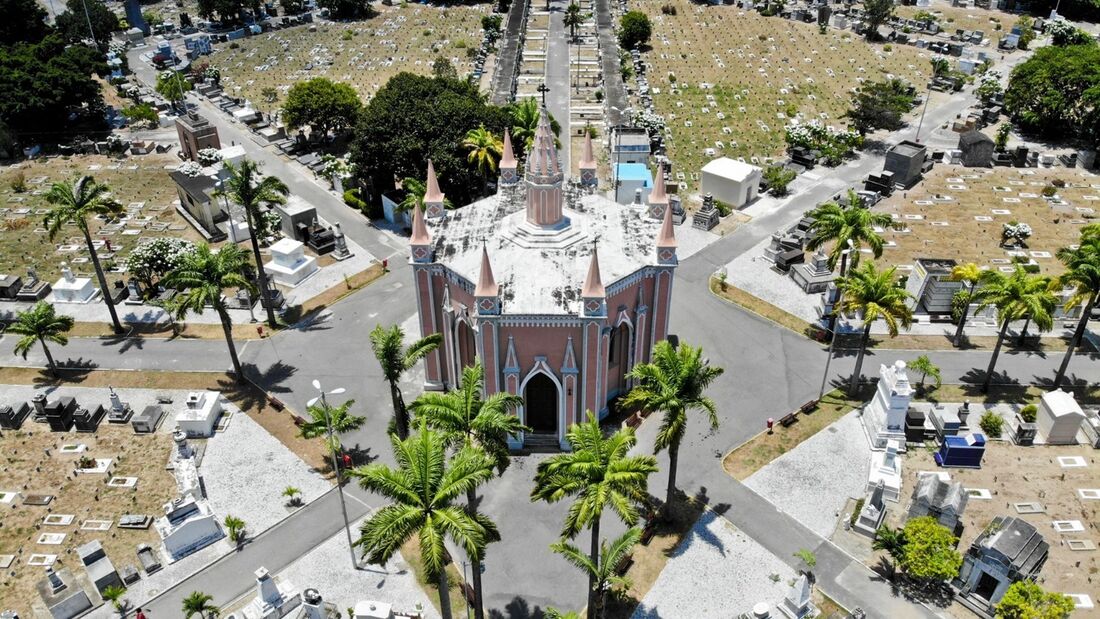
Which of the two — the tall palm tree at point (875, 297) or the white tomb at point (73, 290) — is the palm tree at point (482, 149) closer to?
the tall palm tree at point (875, 297)

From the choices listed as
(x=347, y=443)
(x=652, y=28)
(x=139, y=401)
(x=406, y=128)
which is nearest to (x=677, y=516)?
(x=347, y=443)

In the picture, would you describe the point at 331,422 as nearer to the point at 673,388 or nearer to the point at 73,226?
the point at 673,388

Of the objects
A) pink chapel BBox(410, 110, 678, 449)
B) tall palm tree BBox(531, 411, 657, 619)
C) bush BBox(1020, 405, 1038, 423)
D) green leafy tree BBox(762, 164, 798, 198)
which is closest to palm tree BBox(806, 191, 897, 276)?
pink chapel BBox(410, 110, 678, 449)

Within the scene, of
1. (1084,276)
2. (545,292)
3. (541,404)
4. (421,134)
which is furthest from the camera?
(421,134)

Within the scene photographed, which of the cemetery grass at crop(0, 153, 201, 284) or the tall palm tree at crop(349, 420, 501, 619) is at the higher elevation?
the tall palm tree at crop(349, 420, 501, 619)

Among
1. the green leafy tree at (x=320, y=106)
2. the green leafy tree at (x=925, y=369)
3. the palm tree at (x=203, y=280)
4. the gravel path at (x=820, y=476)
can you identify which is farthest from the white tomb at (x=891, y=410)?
the green leafy tree at (x=320, y=106)

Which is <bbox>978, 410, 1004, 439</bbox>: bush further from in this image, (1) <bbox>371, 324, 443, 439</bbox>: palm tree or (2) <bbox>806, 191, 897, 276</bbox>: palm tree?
(1) <bbox>371, 324, 443, 439</bbox>: palm tree

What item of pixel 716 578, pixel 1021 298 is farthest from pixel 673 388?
pixel 1021 298
